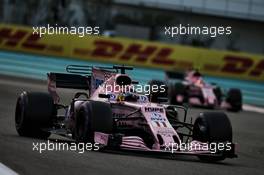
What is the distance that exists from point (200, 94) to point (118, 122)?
13.5 metres

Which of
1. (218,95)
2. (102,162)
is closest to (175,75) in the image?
(218,95)

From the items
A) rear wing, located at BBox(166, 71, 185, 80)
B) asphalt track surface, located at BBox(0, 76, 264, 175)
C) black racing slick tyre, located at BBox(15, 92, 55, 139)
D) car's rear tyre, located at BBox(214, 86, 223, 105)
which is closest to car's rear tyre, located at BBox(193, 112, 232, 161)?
asphalt track surface, located at BBox(0, 76, 264, 175)

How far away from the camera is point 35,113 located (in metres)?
12.1

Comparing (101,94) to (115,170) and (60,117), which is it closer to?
(60,117)

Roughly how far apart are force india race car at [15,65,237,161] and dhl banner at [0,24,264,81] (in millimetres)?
17650

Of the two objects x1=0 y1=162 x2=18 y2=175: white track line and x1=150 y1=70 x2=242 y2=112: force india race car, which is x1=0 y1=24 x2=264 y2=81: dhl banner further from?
x1=0 y1=162 x2=18 y2=175: white track line

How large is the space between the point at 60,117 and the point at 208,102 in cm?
1214

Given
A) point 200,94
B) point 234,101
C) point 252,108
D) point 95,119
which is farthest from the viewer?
point 252,108

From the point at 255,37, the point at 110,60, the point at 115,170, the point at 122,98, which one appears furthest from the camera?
the point at 255,37

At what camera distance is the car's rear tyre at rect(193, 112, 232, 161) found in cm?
1119

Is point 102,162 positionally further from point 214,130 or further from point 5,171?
point 214,130

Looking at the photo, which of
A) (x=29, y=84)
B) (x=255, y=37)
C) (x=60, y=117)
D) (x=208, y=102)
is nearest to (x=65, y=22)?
(x=255, y=37)

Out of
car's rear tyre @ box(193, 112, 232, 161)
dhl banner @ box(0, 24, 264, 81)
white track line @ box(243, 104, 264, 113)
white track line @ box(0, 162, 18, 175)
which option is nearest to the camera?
white track line @ box(0, 162, 18, 175)

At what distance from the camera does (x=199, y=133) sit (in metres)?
11.5
